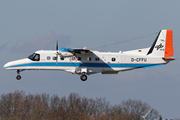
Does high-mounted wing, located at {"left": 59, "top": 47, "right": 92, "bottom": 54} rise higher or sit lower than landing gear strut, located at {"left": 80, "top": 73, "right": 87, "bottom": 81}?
higher

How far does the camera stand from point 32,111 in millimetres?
70750

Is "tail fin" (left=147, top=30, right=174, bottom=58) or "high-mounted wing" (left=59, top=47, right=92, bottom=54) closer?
"high-mounted wing" (left=59, top=47, right=92, bottom=54)

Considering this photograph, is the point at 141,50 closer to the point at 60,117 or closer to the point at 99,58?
the point at 99,58

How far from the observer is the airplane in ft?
131

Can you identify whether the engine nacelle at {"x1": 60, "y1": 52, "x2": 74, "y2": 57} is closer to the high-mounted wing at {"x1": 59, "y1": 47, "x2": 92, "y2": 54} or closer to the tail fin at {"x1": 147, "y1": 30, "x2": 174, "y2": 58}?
the high-mounted wing at {"x1": 59, "y1": 47, "x2": 92, "y2": 54}

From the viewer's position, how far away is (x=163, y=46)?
41688 mm

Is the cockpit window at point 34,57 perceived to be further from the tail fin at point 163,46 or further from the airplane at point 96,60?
the tail fin at point 163,46

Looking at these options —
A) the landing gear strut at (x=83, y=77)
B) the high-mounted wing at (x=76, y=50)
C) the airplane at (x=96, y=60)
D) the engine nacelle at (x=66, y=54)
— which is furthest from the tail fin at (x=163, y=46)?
the engine nacelle at (x=66, y=54)

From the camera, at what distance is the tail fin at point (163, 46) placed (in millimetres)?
41375

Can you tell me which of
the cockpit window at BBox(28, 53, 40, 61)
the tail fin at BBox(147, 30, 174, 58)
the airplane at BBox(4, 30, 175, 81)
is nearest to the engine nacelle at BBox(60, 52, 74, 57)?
the airplane at BBox(4, 30, 175, 81)

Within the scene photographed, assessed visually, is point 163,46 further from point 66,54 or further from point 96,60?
point 66,54

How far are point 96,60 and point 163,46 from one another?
25.3 ft

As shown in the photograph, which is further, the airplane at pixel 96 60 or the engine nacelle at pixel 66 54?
the airplane at pixel 96 60

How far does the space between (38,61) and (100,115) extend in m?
33.6
